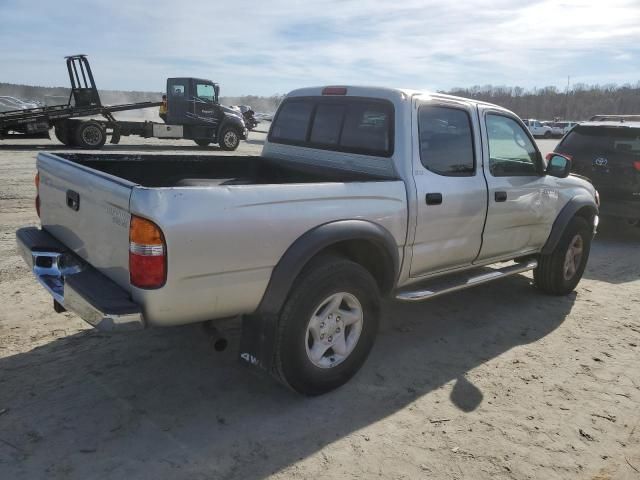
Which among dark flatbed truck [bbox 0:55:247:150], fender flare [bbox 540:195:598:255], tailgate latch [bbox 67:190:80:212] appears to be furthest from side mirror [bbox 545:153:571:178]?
dark flatbed truck [bbox 0:55:247:150]

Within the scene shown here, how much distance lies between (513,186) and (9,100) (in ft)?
103

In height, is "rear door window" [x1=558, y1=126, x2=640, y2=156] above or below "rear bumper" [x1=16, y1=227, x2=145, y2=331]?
above

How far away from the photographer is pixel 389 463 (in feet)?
9.44

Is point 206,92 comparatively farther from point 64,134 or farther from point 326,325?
point 326,325

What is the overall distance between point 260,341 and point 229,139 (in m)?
18.3

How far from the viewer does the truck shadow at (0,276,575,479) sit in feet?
9.12

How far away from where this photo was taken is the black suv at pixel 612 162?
26.3ft

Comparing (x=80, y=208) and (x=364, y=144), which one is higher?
(x=364, y=144)

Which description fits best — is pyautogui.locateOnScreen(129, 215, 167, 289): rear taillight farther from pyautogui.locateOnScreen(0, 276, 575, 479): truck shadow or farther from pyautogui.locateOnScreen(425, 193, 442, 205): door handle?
pyautogui.locateOnScreen(425, 193, 442, 205): door handle

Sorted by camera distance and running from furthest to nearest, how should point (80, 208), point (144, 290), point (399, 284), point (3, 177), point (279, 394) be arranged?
1. point (3, 177)
2. point (399, 284)
3. point (279, 394)
4. point (80, 208)
5. point (144, 290)

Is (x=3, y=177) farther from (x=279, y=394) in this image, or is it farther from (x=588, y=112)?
(x=588, y=112)

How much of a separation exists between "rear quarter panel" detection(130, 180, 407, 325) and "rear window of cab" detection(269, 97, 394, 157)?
0.98 metres

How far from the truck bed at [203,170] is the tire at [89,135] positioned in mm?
14235

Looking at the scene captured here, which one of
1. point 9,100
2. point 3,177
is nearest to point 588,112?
point 9,100
